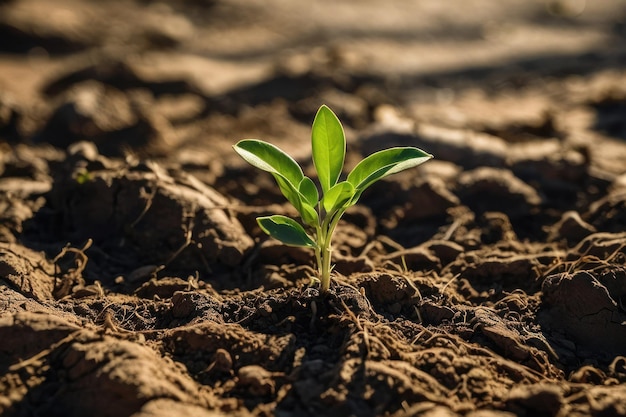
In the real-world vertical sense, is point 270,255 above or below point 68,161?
below

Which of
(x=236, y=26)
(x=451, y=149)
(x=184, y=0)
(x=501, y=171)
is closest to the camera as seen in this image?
(x=501, y=171)

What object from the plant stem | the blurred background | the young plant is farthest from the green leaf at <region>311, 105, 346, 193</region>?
the blurred background

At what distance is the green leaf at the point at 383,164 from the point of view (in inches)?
Result: 69.7

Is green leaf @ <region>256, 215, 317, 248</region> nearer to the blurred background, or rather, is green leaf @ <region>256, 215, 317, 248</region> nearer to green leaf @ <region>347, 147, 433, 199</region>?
green leaf @ <region>347, 147, 433, 199</region>

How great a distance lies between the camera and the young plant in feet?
5.84

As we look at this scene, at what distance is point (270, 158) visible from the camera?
73.7 inches

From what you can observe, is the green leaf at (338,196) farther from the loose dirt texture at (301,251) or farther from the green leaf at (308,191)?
the loose dirt texture at (301,251)

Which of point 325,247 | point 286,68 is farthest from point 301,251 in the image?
point 286,68

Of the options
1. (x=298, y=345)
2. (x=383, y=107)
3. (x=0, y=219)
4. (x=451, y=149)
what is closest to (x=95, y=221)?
(x=0, y=219)

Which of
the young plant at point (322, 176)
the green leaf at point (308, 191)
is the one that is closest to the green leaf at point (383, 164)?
the young plant at point (322, 176)

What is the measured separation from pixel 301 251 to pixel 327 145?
590 mm

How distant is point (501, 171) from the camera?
3.04m

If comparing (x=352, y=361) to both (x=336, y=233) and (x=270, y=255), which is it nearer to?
(x=270, y=255)

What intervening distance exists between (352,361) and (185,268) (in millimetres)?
905
